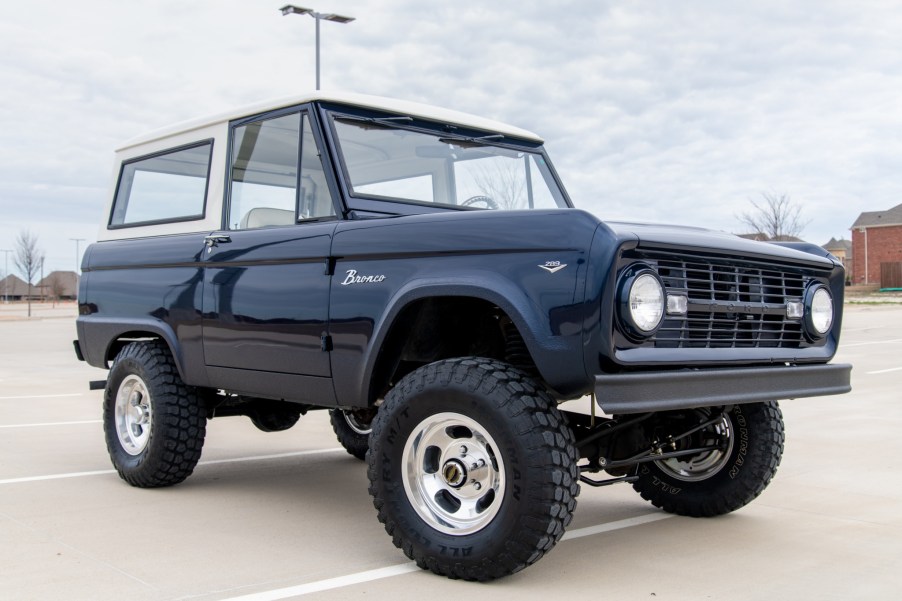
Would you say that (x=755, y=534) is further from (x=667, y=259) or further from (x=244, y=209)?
(x=244, y=209)

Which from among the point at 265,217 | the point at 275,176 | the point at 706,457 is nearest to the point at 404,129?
the point at 275,176

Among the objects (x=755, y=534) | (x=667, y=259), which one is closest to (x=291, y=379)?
(x=667, y=259)

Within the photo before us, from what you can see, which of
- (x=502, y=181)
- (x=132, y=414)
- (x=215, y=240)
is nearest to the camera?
(x=215, y=240)

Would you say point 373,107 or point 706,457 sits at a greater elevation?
point 373,107

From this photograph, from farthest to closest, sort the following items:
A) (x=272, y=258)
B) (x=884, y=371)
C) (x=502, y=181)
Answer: (x=884, y=371) < (x=502, y=181) < (x=272, y=258)

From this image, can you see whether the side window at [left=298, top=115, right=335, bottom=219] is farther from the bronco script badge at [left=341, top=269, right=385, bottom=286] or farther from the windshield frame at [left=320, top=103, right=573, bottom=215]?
the bronco script badge at [left=341, top=269, right=385, bottom=286]

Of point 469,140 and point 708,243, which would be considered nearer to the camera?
point 708,243

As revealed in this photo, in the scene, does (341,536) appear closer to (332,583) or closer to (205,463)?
(332,583)

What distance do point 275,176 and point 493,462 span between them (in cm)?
233

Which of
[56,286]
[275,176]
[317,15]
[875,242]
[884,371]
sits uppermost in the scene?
[317,15]

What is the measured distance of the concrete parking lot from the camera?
12.7 feet

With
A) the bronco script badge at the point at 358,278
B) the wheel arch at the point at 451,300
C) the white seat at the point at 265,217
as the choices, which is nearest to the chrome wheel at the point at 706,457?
the wheel arch at the point at 451,300

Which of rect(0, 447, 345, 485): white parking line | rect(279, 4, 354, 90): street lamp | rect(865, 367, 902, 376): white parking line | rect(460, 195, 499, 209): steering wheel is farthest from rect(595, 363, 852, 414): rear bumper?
rect(279, 4, 354, 90): street lamp

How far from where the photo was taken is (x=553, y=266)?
12.3ft
